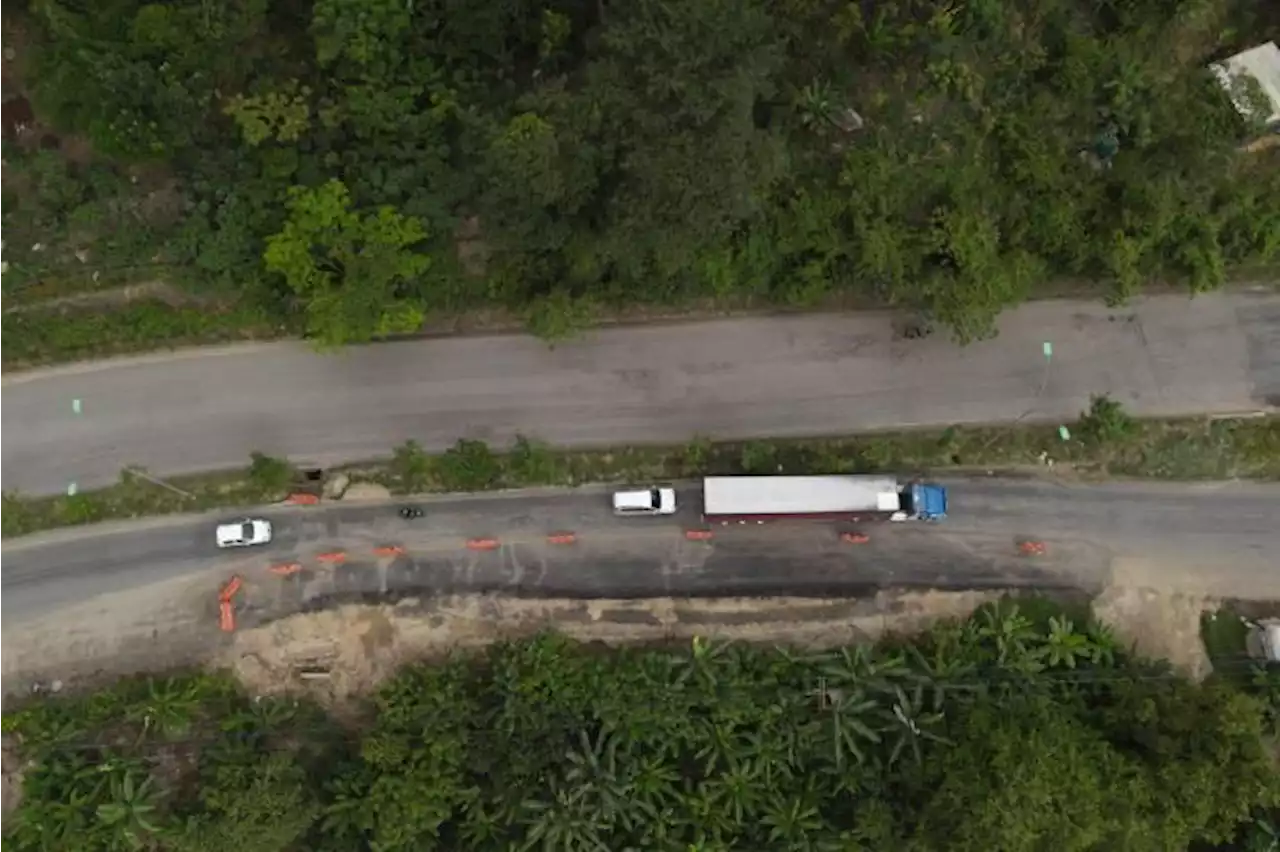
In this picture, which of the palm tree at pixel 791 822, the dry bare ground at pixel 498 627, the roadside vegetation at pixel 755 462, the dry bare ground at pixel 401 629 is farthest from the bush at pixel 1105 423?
the palm tree at pixel 791 822

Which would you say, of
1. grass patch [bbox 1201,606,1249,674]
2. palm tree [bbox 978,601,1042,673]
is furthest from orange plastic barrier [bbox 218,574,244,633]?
grass patch [bbox 1201,606,1249,674]

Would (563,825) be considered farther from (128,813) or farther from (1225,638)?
(1225,638)

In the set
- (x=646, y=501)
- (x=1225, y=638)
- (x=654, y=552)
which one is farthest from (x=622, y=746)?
(x=1225, y=638)

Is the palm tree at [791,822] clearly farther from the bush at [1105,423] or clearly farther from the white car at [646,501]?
the bush at [1105,423]

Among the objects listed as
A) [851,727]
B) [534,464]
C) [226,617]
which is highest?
[534,464]

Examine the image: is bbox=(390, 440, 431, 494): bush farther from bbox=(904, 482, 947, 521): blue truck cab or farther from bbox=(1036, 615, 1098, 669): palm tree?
bbox=(1036, 615, 1098, 669): palm tree
